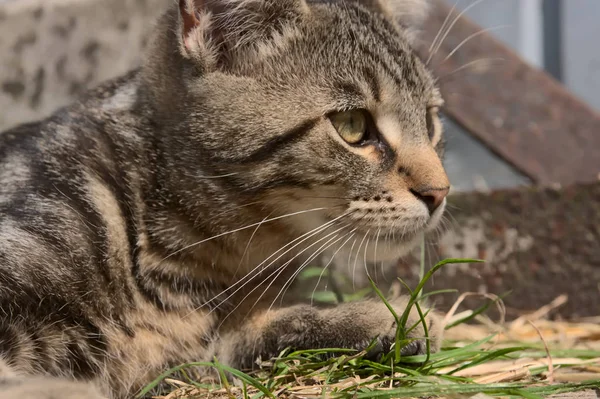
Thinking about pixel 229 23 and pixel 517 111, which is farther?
pixel 517 111

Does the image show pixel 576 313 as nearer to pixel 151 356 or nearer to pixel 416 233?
pixel 416 233

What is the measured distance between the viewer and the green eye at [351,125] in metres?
1.20

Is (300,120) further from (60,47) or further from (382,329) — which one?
(60,47)

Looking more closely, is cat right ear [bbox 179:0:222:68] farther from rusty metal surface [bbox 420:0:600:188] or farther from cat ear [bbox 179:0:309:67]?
rusty metal surface [bbox 420:0:600:188]

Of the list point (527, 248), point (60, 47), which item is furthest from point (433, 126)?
point (60, 47)

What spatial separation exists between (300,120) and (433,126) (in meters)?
0.42

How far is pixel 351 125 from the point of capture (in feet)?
3.99

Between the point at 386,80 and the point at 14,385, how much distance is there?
0.85 m

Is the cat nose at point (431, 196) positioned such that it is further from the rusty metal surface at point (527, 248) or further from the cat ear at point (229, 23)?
the rusty metal surface at point (527, 248)

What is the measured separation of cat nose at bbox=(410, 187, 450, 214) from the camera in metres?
1.16

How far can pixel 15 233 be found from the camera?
1.12 meters

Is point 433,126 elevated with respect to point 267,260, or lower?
elevated

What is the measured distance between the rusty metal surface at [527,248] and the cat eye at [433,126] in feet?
1.86

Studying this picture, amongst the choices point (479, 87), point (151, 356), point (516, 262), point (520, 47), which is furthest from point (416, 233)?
point (520, 47)
